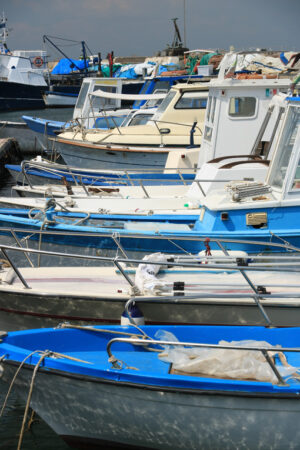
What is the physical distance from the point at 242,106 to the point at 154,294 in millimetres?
6479

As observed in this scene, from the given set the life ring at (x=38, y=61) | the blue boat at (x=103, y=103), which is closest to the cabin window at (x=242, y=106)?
the blue boat at (x=103, y=103)

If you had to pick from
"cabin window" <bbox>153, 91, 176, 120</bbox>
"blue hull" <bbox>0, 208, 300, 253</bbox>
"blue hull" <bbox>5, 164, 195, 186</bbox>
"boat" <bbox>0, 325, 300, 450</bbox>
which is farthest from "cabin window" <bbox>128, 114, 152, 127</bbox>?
"boat" <bbox>0, 325, 300, 450</bbox>

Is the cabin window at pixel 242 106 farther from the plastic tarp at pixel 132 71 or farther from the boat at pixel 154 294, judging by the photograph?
the plastic tarp at pixel 132 71

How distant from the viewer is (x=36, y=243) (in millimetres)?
8812

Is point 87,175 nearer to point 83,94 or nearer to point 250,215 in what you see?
point 250,215

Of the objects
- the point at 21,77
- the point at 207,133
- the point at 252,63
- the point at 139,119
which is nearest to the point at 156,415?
the point at 207,133

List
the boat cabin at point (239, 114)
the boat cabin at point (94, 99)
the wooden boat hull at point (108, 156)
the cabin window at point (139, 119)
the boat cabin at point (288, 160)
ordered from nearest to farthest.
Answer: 1. the boat cabin at point (288, 160)
2. the boat cabin at point (239, 114)
3. the wooden boat hull at point (108, 156)
4. the cabin window at point (139, 119)
5. the boat cabin at point (94, 99)

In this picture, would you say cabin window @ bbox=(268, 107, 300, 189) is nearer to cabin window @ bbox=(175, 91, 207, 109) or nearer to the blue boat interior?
the blue boat interior

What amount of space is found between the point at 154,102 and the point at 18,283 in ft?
42.5

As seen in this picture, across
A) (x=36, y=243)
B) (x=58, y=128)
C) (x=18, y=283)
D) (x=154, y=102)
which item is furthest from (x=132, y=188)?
(x=58, y=128)

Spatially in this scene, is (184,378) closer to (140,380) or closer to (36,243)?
(140,380)

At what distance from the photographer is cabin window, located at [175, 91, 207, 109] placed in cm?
1560

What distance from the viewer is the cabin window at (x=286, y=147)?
796cm

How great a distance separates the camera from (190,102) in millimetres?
15648
